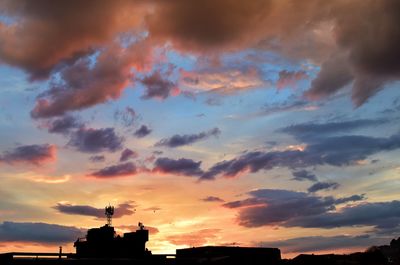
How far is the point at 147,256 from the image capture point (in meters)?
29.3

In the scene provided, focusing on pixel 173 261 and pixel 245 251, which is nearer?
pixel 173 261

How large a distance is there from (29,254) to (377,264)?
114 ft

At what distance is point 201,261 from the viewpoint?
29844 millimetres

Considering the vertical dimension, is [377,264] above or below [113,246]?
below

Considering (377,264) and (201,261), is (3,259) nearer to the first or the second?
(201,261)

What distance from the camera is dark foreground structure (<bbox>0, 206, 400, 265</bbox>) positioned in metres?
25.0

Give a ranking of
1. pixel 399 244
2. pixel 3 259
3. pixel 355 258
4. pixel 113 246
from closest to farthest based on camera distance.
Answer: pixel 3 259 < pixel 355 258 < pixel 113 246 < pixel 399 244

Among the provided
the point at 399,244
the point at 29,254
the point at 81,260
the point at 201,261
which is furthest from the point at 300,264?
the point at 399,244

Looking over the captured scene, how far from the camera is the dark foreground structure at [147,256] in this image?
2497 cm

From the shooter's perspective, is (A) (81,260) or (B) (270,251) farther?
(B) (270,251)

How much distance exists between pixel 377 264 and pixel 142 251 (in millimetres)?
30550

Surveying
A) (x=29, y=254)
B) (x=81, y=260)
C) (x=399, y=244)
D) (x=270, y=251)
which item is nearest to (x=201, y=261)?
(x=81, y=260)

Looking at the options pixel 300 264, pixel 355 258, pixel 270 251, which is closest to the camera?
pixel 300 264

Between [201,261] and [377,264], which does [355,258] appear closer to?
[377,264]
